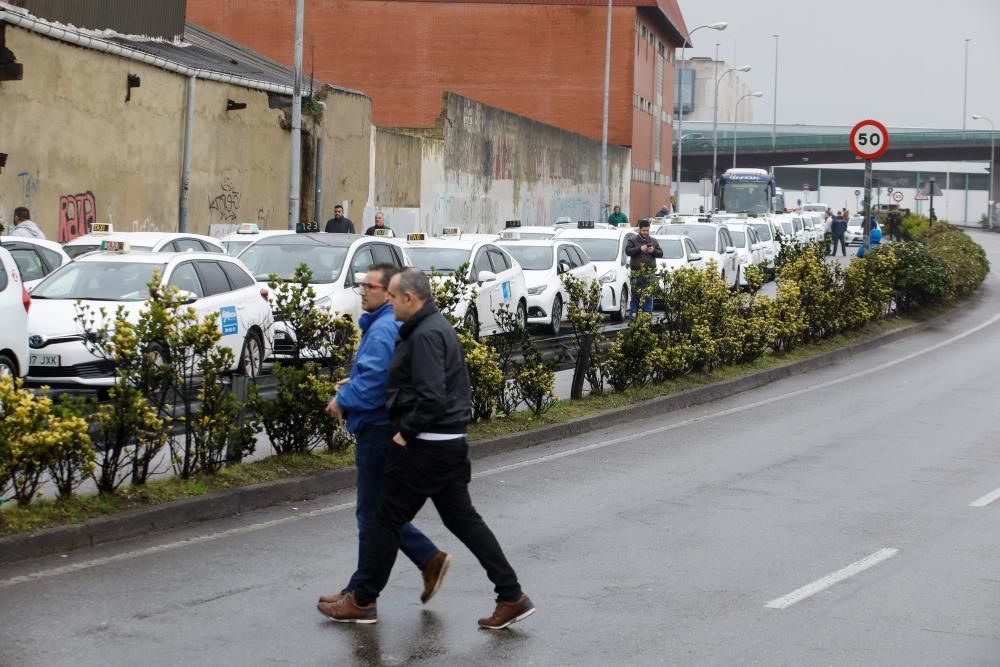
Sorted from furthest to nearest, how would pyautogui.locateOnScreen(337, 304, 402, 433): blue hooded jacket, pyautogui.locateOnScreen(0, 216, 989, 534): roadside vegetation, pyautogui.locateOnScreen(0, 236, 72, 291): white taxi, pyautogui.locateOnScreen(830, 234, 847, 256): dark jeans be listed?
1. pyautogui.locateOnScreen(830, 234, 847, 256): dark jeans
2. pyautogui.locateOnScreen(0, 236, 72, 291): white taxi
3. pyautogui.locateOnScreen(0, 216, 989, 534): roadside vegetation
4. pyautogui.locateOnScreen(337, 304, 402, 433): blue hooded jacket

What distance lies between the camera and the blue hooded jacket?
23.9ft

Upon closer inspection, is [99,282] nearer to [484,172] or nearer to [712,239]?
[712,239]

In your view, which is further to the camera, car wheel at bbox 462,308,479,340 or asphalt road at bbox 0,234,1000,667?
car wheel at bbox 462,308,479,340

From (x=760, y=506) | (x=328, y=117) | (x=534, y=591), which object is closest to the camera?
(x=534, y=591)

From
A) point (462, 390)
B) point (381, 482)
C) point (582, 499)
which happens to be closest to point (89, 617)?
point (381, 482)

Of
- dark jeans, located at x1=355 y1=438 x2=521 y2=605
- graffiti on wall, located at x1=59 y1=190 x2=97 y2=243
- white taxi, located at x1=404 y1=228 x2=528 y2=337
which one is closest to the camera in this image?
dark jeans, located at x1=355 y1=438 x2=521 y2=605

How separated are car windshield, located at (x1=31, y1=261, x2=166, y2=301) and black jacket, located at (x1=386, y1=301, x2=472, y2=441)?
9.39 metres

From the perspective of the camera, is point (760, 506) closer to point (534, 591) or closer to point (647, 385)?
point (534, 591)

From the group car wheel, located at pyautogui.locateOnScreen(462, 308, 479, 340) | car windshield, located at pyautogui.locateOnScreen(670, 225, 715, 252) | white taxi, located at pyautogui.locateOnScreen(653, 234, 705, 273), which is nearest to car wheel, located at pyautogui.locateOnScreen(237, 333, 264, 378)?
car wheel, located at pyautogui.locateOnScreen(462, 308, 479, 340)

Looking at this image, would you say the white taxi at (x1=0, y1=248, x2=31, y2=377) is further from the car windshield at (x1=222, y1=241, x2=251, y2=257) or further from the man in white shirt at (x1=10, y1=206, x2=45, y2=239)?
the car windshield at (x1=222, y1=241, x2=251, y2=257)

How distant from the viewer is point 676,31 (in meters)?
76.6

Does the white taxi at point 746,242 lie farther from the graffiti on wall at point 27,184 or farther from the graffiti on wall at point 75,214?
the graffiti on wall at point 27,184

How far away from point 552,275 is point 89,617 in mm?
18670

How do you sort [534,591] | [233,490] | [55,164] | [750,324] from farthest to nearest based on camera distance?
1. [55,164]
2. [750,324]
3. [233,490]
4. [534,591]
